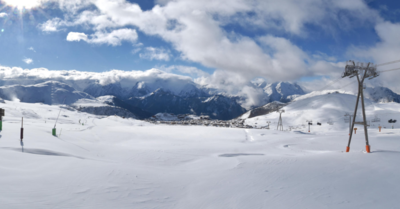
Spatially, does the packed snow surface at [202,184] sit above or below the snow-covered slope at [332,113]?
below

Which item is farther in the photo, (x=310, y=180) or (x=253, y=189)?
(x=310, y=180)

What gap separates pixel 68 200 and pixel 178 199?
10.6 feet

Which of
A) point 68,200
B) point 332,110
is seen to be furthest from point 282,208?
point 332,110

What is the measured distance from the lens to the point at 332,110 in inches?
3999

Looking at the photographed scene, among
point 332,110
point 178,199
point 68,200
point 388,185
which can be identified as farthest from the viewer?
point 332,110

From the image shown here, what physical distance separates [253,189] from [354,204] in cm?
305

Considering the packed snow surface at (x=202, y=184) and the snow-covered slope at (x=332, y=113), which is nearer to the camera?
the packed snow surface at (x=202, y=184)

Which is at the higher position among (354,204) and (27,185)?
(27,185)

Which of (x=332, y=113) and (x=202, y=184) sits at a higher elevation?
(x=332, y=113)

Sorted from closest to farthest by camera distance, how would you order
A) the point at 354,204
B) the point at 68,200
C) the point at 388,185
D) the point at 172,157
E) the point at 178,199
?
the point at 68,200 < the point at 354,204 < the point at 178,199 < the point at 388,185 < the point at 172,157

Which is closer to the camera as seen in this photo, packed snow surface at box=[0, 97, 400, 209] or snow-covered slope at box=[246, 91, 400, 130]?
packed snow surface at box=[0, 97, 400, 209]

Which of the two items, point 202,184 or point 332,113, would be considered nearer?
point 202,184

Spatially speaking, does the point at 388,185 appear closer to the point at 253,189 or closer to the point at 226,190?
the point at 253,189

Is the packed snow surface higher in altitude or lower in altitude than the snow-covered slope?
lower
